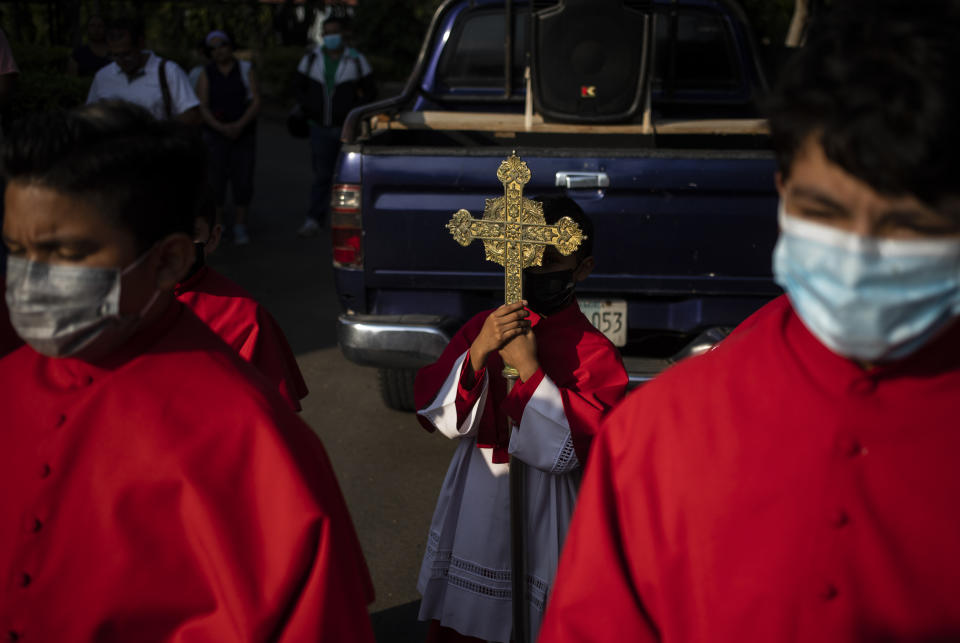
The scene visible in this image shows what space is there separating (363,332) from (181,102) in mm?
3217

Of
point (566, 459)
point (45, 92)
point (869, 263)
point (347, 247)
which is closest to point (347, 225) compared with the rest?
point (347, 247)

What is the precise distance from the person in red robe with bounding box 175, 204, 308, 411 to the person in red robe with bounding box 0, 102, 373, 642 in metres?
1.14

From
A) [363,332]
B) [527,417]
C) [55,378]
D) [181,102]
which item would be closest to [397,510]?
[363,332]

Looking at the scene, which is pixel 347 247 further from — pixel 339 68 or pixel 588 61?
pixel 339 68

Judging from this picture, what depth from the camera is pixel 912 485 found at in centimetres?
152

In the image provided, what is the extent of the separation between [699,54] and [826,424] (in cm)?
580

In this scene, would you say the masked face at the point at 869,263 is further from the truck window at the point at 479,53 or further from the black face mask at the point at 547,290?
the truck window at the point at 479,53

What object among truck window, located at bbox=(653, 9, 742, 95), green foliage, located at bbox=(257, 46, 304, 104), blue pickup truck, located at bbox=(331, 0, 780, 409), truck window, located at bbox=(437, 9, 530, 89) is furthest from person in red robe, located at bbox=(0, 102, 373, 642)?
green foliage, located at bbox=(257, 46, 304, 104)

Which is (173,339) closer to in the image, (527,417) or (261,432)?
(261,432)

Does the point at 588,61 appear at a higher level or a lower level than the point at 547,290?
higher

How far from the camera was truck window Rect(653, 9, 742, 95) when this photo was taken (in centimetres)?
688

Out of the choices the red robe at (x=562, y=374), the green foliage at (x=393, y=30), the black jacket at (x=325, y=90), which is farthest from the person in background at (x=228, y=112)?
the green foliage at (x=393, y=30)

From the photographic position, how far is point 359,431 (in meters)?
5.73

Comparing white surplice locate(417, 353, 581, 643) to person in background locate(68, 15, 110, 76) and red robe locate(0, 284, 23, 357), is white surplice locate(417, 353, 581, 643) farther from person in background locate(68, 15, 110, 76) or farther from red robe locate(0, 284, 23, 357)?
person in background locate(68, 15, 110, 76)
